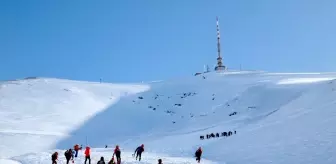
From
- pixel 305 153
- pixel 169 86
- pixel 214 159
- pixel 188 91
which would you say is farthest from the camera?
pixel 169 86

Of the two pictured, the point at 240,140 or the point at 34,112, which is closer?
the point at 240,140

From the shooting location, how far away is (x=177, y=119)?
260 feet

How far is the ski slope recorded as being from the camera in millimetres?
33688

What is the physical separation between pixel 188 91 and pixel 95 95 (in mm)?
23333

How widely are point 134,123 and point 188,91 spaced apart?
25.3 m

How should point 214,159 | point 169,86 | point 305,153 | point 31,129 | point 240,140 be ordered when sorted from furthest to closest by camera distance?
point 169,86, point 31,129, point 240,140, point 214,159, point 305,153

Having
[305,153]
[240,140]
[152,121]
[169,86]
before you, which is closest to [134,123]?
[152,121]

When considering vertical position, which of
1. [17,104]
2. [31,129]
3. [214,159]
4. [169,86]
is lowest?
[214,159]

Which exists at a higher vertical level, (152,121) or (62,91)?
(62,91)

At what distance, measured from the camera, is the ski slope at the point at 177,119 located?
111ft

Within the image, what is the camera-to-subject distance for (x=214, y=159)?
35.3m

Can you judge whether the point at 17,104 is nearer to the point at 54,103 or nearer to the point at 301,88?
the point at 54,103

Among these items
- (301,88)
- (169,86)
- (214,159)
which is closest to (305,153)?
(214,159)

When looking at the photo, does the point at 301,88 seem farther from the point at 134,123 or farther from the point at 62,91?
the point at 62,91
